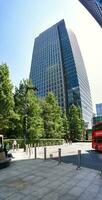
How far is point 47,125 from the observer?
1702 inches

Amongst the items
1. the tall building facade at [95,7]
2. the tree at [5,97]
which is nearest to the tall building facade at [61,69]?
the tall building facade at [95,7]

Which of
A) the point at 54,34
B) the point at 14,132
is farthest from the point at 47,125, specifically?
the point at 54,34

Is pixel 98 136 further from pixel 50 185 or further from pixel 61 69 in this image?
pixel 61 69

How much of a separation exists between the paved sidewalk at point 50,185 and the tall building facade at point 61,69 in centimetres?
10316

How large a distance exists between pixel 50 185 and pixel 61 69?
122 m

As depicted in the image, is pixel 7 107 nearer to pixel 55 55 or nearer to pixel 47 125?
pixel 47 125

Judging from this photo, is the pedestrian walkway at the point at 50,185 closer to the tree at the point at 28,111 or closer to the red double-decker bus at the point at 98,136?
the red double-decker bus at the point at 98,136

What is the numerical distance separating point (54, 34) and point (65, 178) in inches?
5664

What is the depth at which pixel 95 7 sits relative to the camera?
32.3 m

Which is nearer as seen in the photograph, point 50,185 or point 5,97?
point 50,185

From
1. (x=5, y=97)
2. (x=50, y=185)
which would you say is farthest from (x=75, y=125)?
(x=50, y=185)

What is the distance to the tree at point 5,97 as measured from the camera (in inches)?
1041

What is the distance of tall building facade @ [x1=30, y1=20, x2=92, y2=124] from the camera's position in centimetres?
11837

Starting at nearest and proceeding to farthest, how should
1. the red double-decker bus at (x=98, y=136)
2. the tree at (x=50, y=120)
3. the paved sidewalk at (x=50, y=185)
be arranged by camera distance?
the paved sidewalk at (x=50, y=185) → the red double-decker bus at (x=98, y=136) → the tree at (x=50, y=120)
